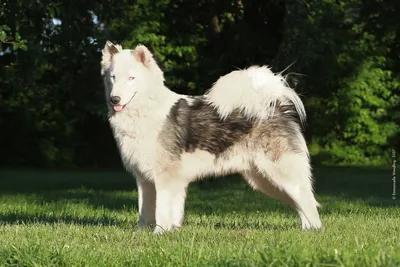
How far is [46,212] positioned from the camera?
11664mm

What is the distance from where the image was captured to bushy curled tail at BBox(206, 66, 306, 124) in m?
8.59

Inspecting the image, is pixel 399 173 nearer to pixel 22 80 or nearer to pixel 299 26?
pixel 299 26

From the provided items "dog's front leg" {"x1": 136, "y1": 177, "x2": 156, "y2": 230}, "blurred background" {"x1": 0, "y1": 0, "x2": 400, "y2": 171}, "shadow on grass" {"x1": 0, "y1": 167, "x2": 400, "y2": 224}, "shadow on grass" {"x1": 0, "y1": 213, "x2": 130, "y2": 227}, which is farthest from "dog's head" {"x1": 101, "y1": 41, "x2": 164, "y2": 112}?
"blurred background" {"x1": 0, "y1": 0, "x2": 400, "y2": 171}

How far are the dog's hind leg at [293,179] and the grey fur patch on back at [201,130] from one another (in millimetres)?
354

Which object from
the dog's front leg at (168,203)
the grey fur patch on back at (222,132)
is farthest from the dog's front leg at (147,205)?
the grey fur patch on back at (222,132)

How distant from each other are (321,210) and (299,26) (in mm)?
10106

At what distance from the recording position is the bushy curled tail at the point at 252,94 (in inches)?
338

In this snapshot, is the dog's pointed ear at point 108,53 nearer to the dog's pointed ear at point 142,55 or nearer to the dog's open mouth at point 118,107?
the dog's pointed ear at point 142,55

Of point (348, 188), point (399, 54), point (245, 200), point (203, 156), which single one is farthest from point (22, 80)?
point (399, 54)

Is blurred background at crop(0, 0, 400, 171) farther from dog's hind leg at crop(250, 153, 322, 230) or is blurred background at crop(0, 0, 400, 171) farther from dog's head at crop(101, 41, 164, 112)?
dog's hind leg at crop(250, 153, 322, 230)

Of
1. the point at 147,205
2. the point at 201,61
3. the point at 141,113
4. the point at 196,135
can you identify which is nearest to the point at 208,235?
the point at 147,205

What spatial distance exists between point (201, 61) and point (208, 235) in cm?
1877

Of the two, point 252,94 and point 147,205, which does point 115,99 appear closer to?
point 147,205

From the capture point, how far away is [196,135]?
28.0 feet
